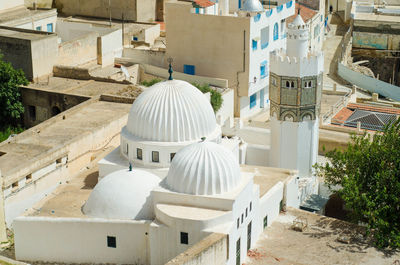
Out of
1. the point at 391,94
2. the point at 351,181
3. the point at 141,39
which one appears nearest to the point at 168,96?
the point at 351,181

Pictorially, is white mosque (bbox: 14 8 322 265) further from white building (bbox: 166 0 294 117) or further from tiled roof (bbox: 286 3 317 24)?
tiled roof (bbox: 286 3 317 24)

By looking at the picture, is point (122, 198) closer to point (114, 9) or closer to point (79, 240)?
point (79, 240)

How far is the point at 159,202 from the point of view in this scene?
31391 mm

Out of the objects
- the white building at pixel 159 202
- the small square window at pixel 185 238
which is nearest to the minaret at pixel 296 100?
the white building at pixel 159 202

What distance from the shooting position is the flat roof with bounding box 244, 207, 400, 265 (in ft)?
107

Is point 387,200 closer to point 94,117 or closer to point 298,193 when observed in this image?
point 298,193

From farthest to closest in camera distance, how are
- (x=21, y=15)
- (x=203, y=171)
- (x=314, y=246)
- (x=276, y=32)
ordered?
(x=21, y=15) < (x=276, y=32) < (x=314, y=246) < (x=203, y=171)

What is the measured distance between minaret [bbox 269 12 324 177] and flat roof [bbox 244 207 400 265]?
5.11 m

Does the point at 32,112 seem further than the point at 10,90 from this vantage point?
Yes

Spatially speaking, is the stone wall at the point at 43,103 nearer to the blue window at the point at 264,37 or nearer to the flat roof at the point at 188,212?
the blue window at the point at 264,37

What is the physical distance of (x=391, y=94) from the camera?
60.0 metres

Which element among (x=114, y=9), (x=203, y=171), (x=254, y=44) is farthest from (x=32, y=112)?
(x=203, y=171)

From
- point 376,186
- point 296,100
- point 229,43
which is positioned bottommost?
point 376,186

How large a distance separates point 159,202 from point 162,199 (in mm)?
201
